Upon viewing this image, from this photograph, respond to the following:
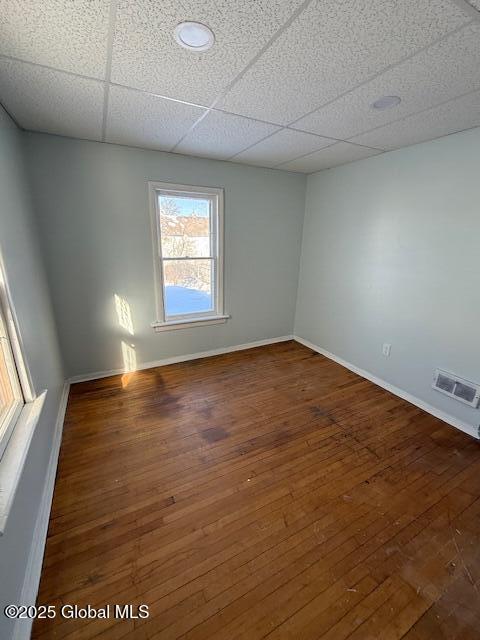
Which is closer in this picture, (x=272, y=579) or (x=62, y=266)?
(x=272, y=579)

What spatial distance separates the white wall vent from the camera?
2.14 meters

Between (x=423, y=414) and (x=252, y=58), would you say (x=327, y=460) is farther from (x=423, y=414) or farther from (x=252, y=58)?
(x=252, y=58)

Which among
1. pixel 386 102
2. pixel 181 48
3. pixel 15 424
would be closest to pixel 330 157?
pixel 386 102

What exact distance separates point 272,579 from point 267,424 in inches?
43.0

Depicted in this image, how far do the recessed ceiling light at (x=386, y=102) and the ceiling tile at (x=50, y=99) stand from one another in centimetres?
164

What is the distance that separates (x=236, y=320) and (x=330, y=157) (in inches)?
85.7

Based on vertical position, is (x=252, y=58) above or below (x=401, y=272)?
above

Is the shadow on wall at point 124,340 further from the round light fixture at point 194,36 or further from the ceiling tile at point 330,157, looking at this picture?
the ceiling tile at point 330,157

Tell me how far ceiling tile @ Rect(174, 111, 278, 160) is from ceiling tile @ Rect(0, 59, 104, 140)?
0.71 meters

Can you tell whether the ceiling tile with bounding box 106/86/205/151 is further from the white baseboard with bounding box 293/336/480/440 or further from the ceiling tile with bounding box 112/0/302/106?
the white baseboard with bounding box 293/336/480/440

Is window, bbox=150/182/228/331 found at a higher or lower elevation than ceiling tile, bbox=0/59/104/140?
lower

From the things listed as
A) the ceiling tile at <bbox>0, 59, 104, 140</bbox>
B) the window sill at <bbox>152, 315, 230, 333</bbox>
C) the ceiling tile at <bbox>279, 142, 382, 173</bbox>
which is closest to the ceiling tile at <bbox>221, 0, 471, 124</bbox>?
the ceiling tile at <bbox>0, 59, 104, 140</bbox>

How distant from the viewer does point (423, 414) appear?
8.03ft

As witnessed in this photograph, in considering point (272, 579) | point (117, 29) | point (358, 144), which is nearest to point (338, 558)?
point (272, 579)
